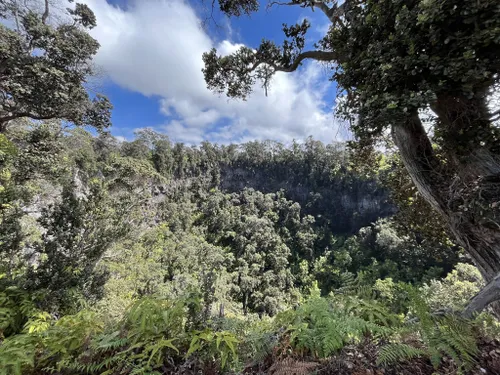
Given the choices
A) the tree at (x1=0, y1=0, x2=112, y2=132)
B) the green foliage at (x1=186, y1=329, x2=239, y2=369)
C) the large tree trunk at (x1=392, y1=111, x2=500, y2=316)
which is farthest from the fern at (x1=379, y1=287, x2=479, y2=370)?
the tree at (x1=0, y1=0, x2=112, y2=132)

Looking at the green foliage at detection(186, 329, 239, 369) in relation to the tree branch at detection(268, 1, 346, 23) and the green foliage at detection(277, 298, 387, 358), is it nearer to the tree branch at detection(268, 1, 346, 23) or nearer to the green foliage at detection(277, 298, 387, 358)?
the green foliage at detection(277, 298, 387, 358)

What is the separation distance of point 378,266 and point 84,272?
2708cm

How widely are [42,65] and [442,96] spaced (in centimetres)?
615

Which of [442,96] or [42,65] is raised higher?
[42,65]

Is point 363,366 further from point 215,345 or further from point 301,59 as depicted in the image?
point 301,59

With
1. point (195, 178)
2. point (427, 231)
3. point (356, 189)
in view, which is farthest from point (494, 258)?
point (356, 189)

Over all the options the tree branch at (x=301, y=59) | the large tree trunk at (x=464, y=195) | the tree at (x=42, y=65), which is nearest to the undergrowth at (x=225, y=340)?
the large tree trunk at (x=464, y=195)

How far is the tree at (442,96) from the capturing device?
1436 millimetres

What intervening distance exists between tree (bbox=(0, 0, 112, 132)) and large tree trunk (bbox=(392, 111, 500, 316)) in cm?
588

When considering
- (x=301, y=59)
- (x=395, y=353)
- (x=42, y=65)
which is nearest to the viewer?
(x=395, y=353)

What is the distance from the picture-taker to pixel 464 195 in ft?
6.46

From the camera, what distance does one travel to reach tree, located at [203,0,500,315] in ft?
4.71

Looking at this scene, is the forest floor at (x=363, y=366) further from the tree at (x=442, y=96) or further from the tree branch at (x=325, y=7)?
the tree branch at (x=325, y=7)

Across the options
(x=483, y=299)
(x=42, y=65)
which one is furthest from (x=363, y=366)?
(x=42, y=65)
